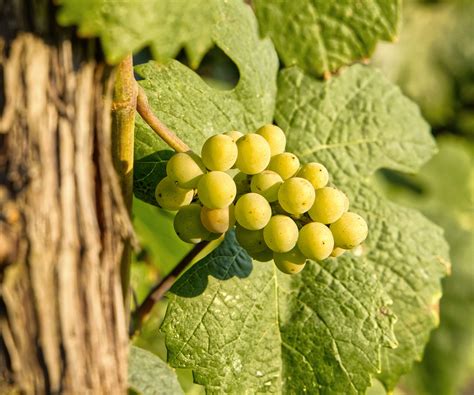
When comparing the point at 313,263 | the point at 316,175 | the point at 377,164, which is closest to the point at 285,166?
the point at 316,175

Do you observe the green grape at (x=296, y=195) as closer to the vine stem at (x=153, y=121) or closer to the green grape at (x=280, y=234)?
the green grape at (x=280, y=234)

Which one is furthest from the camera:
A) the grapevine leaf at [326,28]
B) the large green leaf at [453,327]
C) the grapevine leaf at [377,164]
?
the large green leaf at [453,327]

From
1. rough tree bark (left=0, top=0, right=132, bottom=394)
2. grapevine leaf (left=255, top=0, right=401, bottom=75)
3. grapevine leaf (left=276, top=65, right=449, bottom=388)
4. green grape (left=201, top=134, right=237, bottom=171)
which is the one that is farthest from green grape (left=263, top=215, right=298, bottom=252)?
grapevine leaf (left=276, top=65, right=449, bottom=388)

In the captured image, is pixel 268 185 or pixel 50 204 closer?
pixel 50 204

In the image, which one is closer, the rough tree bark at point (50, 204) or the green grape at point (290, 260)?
the rough tree bark at point (50, 204)

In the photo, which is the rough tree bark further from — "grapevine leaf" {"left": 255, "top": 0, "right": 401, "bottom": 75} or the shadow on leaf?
the shadow on leaf

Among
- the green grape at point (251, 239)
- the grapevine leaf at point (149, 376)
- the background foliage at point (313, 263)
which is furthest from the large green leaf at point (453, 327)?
the green grape at point (251, 239)

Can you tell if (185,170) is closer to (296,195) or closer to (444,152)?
(296,195)
